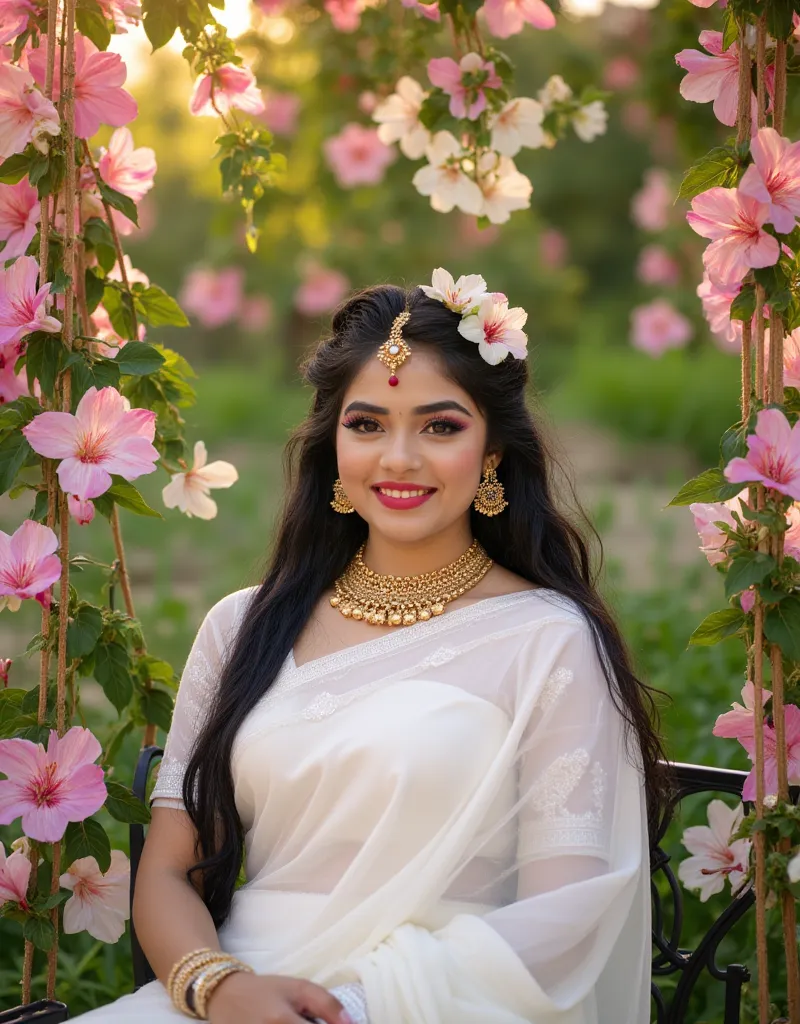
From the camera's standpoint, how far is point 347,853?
2.02m

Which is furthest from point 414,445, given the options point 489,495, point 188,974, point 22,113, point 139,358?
point 188,974

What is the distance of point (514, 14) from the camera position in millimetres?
2529

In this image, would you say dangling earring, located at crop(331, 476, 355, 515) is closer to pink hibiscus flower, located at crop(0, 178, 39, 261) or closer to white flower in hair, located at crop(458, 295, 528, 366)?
white flower in hair, located at crop(458, 295, 528, 366)

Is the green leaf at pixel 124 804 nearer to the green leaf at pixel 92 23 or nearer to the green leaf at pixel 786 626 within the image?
the green leaf at pixel 786 626

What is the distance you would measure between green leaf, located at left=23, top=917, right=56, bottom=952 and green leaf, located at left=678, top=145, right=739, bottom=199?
1435 millimetres

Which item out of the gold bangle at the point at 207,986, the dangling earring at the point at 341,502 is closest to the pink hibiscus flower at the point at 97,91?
the dangling earring at the point at 341,502

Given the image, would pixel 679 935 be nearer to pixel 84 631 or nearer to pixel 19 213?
pixel 84 631

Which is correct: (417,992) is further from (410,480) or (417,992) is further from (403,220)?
(403,220)

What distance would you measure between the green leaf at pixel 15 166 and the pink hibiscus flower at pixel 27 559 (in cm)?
52

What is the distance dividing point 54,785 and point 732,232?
4.16ft

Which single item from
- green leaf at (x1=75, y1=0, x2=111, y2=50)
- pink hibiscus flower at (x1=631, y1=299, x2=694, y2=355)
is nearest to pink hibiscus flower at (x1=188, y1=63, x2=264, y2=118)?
green leaf at (x1=75, y1=0, x2=111, y2=50)

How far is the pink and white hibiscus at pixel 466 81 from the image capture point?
256 cm

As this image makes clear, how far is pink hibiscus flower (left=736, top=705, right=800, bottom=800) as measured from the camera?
188cm

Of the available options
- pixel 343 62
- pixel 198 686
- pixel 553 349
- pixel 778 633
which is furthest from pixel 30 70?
pixel 553 349
